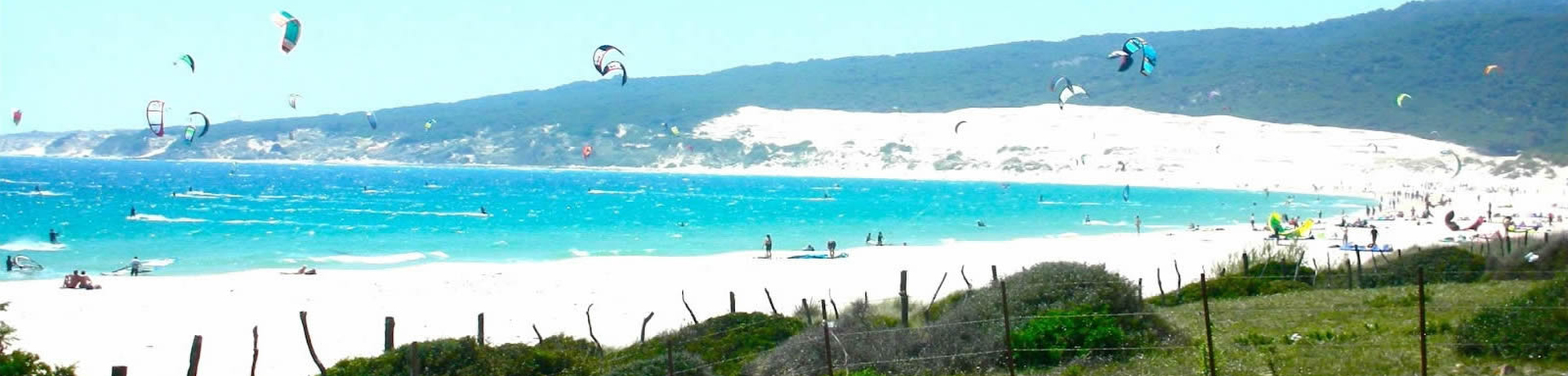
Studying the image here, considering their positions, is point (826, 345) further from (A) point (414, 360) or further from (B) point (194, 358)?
(B) point (194, 358)

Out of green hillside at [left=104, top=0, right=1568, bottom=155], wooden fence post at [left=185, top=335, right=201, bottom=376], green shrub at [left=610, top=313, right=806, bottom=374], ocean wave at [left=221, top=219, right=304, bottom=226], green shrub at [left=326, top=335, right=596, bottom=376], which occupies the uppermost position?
green hillside at [left=104, top=0, right=1568, bottom=155]

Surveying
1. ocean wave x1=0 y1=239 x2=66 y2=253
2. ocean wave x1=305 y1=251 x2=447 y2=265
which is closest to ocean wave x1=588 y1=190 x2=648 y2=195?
ocean wave x1=0 y1=239 x2=66 y2=253

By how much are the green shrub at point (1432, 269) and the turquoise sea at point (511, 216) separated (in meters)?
25.0

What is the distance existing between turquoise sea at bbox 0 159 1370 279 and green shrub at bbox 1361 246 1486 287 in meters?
25.0

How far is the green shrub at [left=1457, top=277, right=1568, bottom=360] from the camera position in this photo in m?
9.34

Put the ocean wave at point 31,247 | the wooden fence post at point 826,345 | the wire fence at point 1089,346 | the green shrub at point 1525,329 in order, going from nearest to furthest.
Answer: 1. the wooden fence post at point 826,345
2. the green shrub at point 1525,329
3. the wire fence at point 1089,346
4. the ocean wave at point 31,247

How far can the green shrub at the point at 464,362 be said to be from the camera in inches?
414

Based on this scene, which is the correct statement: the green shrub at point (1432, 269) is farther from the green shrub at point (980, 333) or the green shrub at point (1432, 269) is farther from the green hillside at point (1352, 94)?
the green hillside at point (1352, 94)

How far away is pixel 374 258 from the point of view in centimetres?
3900

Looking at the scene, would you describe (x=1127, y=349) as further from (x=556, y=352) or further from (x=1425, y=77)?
(x=1425, y=77)

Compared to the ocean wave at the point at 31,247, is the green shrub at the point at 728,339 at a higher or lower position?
lower

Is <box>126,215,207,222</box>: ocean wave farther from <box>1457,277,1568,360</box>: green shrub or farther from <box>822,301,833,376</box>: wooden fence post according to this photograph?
<box>1457,277,1568,360</box>: green shrub

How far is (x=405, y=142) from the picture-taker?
188000mm

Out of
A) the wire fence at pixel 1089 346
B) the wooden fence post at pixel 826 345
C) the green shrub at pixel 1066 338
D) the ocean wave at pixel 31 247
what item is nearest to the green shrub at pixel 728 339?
the wire fence at pixel 1089 346
